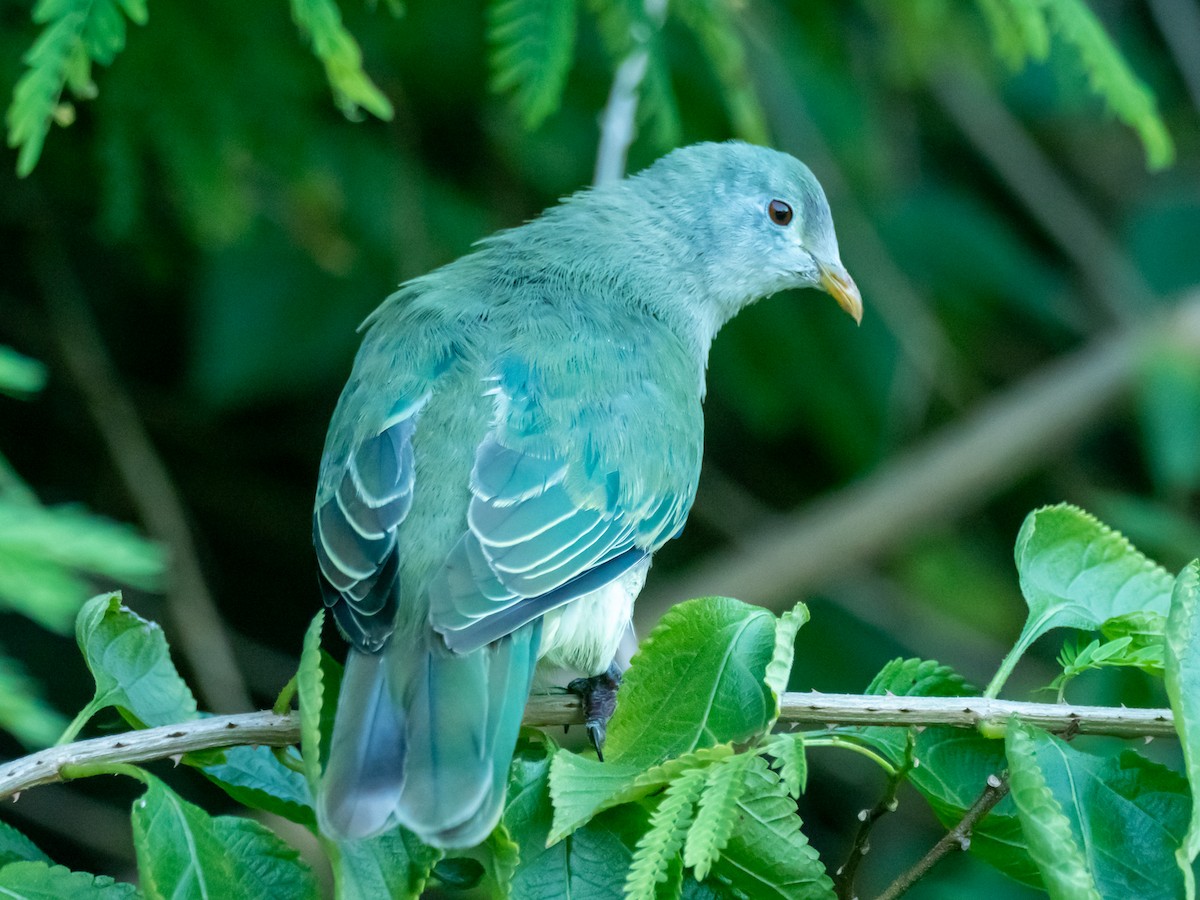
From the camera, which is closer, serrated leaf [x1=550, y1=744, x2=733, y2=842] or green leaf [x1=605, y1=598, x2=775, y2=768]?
serrated leaf [x1=550, y1=744, x2=733, y2=842]

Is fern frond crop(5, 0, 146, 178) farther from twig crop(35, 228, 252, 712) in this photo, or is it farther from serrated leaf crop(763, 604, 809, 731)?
twig crop(35, 228, 252, 712)

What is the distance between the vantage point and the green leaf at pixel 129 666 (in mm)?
1831

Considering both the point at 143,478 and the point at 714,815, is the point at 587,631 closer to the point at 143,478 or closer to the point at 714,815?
the point at 714,815

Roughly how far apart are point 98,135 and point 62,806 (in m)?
2.31

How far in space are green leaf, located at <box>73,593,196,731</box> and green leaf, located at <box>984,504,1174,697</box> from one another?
124cm

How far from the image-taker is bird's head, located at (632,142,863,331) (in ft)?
11.5

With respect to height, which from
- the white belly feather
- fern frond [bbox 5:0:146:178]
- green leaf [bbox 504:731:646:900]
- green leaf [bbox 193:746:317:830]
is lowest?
the white belly feather

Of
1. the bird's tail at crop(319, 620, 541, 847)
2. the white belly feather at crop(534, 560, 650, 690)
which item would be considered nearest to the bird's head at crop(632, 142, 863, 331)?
the white belly feather at crop(534, 560, 650, 690)

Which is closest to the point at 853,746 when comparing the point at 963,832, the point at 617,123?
the point at 963,832

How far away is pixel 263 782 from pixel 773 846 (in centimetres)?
75

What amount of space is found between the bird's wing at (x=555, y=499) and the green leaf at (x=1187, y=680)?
3.34ft

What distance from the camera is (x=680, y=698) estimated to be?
5.87 ft

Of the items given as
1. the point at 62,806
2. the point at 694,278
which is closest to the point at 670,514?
the point at 694,278

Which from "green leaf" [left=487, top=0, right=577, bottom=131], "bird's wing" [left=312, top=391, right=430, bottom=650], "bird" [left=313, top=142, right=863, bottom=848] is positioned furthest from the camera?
"green leaf" [left=487, top=0, right=577, bottom=131]
